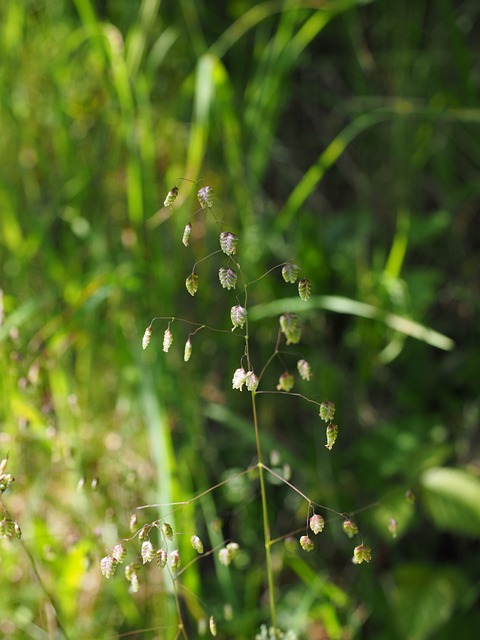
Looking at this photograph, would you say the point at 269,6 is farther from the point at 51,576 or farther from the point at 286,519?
the point at 51,576

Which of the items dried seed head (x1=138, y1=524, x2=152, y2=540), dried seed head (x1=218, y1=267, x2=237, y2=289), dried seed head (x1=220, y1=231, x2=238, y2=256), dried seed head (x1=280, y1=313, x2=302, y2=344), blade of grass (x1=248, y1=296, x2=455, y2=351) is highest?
blade of grass (x1=248, y1=296, x2=455, y2=351)

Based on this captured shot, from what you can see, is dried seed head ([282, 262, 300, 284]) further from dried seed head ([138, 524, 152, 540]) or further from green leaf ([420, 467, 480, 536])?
green leaf ([420, 467, 480, 536])

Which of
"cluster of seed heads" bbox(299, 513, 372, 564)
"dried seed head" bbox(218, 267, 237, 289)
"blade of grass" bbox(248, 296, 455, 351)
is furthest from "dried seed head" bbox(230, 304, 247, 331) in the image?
"blade of grass" bbox(248, 296, 455, 351)

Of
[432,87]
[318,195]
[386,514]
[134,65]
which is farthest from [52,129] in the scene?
[386,514]

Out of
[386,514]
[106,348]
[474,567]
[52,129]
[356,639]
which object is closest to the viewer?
[356,639]

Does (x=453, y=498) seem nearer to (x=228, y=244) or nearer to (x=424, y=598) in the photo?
(x=424, y=598)

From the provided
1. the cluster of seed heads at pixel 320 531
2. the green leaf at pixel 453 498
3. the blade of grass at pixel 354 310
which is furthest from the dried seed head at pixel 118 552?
the green leaf at pixel 453 498

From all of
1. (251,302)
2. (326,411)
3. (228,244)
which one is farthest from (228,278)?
(251,302)
